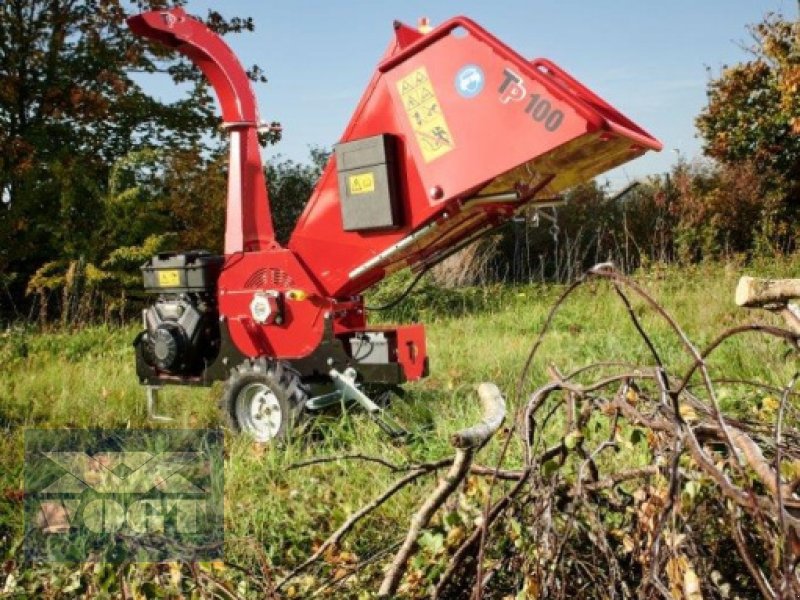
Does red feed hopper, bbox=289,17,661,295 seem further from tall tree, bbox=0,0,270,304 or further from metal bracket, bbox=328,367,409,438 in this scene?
tall tree, bbox=0,0,270,304

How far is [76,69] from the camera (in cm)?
1152

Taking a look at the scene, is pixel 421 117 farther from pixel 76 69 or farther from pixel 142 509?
pixel 76 69

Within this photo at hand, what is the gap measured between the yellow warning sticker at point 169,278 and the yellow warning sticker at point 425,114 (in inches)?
66.4

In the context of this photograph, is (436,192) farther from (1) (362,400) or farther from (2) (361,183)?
(1) (362,400)

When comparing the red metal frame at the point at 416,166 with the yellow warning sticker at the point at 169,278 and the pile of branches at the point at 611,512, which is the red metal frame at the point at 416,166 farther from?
the pile of branches at the point at 611,512

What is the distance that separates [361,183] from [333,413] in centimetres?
117

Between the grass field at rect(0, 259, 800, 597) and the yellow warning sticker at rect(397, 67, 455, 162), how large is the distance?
1150 millimetres

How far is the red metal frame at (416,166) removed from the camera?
3770mm

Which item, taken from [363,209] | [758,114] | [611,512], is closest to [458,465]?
[611,512]

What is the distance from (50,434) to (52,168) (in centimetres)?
697

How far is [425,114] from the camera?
13.1ft

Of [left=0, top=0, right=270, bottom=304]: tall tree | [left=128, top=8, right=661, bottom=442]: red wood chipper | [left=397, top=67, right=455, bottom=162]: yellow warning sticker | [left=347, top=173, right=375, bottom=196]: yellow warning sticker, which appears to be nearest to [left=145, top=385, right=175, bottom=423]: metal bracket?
[left=128, top=8, right=661, bottom=442]: red wood chipper

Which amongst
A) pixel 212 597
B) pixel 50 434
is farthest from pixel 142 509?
pixel 50 434

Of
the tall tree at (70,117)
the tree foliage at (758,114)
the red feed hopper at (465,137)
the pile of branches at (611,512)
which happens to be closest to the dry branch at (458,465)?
the pile of branches at (611,512)
